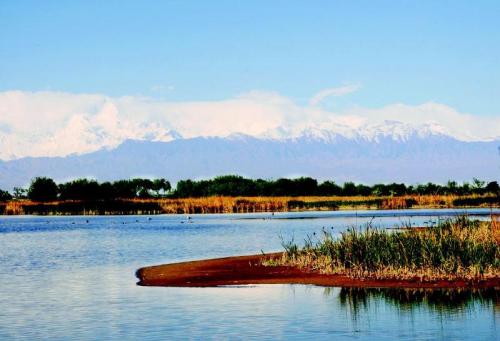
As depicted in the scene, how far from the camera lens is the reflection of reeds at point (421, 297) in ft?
76.5

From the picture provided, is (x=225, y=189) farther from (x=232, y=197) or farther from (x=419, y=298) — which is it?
(x=419, y=298)

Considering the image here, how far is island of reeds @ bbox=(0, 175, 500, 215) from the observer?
4052 inches

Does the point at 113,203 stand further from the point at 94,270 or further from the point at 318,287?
the point at 318,287

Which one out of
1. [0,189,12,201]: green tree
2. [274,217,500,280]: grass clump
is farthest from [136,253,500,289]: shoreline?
[0,189,12,201]: green tree

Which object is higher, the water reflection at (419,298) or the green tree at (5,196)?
the green tree at (5,196)

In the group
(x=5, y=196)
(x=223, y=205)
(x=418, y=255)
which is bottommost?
(x=418, y=255)

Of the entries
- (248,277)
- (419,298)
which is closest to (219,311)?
(419,298)

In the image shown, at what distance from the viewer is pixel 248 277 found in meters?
31.0

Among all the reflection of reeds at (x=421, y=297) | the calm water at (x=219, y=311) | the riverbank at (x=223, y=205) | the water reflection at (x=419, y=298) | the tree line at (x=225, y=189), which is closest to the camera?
the calm water at (x=219, y=311)

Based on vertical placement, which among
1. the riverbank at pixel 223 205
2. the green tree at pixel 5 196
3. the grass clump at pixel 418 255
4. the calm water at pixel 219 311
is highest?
the green tree at pixel 5 196

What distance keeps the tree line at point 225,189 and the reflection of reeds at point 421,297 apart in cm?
8455

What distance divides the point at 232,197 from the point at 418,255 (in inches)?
3612

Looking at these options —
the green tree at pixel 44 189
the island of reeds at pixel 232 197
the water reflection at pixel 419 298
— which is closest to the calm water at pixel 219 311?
the water reflection at pixel 419 298

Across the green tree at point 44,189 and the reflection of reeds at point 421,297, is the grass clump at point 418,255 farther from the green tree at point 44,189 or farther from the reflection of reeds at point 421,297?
the green tree at point 44,189
